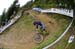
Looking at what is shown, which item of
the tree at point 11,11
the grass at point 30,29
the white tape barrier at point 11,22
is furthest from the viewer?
the tree at point 11,11

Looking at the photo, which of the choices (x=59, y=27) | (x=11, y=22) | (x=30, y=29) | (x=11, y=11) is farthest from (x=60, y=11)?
(x=11, y=11)

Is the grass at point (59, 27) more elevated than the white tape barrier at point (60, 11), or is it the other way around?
the white tape barrier at point (60, 11)

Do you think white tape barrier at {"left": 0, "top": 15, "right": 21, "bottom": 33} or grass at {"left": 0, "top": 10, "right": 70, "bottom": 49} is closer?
grass at {"left": 0, "top": 10, "right": 70, "bottom": 49}

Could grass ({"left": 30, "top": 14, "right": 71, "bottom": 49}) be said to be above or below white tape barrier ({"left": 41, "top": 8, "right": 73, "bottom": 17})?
below

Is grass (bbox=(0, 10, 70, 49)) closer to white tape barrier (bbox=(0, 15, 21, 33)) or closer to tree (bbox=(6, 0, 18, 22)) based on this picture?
white tape barrier (bbox=(0, 15, 21, 33))

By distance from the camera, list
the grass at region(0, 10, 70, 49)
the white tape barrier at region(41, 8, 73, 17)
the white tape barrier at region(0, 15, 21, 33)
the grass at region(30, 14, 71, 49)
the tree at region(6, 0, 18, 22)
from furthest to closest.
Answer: the tree at region(6, 0, 18, 22)
the white tape barrier at region(0, 15, 21, 33)
the white tape barrier at region(41, 8, 73, 17)
the grass at region(0, 10, 70, 49)
the grass at region(30, 14, 71, 49)

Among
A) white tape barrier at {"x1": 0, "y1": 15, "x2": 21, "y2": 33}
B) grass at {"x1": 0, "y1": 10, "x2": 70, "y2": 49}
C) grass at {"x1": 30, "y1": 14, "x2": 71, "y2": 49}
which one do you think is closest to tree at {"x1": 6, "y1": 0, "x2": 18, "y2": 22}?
white tape barrier at {"x1": 0, "y1": 15, "x2": 21, "y2": 33}

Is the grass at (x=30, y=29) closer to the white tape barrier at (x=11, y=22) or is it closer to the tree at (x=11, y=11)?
the white tape barrier at (x=11, y=22)

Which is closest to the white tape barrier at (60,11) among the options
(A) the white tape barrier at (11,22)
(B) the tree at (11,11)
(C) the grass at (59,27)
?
(C) the grass at (59,27)

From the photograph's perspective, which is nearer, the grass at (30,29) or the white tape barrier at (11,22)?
the grass at (30,29)

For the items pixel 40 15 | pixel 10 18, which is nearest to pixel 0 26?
pixel 10 18

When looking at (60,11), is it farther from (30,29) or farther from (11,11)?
(11,11)
